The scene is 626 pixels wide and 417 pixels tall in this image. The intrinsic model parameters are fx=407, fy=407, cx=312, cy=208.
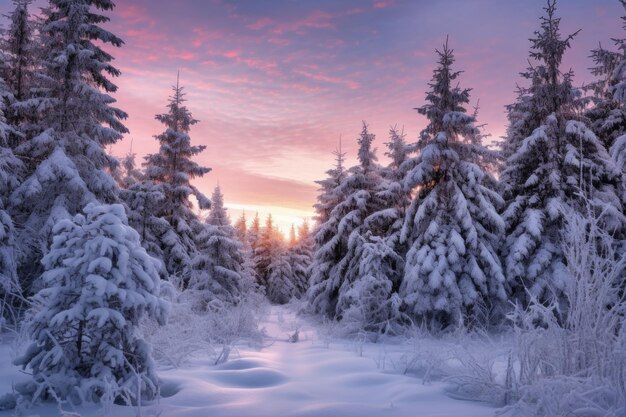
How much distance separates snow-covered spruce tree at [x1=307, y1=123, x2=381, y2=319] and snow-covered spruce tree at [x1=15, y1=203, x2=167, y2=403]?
1524 cm

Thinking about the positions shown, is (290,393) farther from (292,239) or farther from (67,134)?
(292,239)

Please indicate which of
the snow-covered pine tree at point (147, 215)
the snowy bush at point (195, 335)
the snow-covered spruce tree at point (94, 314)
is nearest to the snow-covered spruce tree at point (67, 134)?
the snow-covered pine tree at point (147, 215)

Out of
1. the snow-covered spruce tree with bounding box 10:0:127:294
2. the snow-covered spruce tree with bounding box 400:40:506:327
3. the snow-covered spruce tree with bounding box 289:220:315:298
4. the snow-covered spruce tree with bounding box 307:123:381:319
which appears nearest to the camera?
the snow-covered spruce tree with bounding box 10:0:127:294

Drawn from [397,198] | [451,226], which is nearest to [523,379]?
[451,226]

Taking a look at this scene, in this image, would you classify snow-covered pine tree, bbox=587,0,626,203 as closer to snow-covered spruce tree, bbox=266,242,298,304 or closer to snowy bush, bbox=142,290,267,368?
snowy bush, bbox=142,290,267,368

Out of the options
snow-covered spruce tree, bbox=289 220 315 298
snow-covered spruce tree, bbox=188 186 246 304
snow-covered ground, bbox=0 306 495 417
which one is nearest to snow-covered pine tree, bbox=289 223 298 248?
snow-covered spruce tree, bbox=289 220 315 298

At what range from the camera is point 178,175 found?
22.1 meters

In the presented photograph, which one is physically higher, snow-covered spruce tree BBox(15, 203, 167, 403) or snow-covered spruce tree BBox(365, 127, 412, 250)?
snow-covered spruce tree BBox(365, 127, 412, 250)

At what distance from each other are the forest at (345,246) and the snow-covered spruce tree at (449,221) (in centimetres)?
8

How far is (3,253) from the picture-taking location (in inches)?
451

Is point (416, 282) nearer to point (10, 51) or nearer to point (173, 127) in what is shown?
point (173, 127)

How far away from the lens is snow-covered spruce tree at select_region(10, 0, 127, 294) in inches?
525

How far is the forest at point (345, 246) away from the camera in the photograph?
4.54 meters

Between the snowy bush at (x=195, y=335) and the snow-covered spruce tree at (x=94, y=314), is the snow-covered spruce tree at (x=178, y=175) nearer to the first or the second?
the snowy bush at (x=195, y=335)
